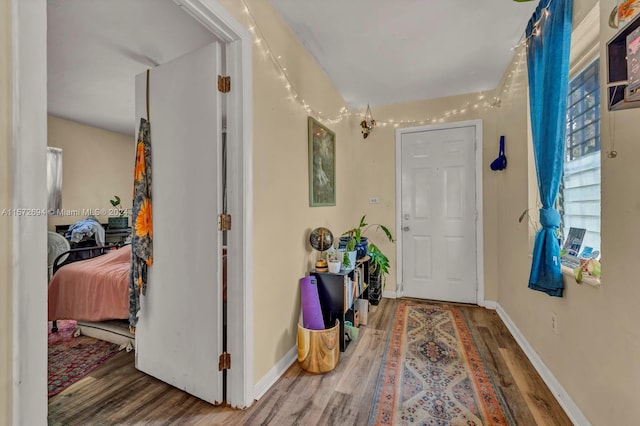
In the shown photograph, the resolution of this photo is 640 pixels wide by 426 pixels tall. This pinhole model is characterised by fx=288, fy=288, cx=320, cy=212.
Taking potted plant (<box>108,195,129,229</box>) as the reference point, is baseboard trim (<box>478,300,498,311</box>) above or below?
below

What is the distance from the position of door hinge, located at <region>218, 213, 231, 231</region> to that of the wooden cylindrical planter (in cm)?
91

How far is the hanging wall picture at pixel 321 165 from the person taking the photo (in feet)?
8.29

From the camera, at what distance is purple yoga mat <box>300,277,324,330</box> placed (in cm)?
205

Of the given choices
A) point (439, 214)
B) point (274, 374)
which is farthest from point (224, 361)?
point (439, 214)

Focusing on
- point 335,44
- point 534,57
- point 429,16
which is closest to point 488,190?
point 534,57

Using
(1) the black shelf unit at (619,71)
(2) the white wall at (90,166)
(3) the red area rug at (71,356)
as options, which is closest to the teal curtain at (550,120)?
(1) the black shelf unit at (619,71)

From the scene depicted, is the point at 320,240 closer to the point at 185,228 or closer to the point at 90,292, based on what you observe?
the point at 185,228

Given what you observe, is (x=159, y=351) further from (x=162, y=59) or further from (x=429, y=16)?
(x=429, y=16)

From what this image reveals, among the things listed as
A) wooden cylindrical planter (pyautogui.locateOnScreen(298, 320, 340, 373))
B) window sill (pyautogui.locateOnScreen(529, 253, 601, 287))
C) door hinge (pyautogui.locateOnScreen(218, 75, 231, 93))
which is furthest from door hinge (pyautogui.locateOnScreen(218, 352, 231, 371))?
window sill (pyautogui.locateOnScreen(529, 253, 601, 287))

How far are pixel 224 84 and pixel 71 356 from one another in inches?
94.4

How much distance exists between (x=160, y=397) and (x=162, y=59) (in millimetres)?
2607

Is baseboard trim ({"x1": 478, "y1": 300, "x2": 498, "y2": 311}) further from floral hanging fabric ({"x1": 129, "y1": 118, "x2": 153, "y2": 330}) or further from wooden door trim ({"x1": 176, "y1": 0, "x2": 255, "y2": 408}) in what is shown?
floral hanging fabric ({"x1": 129, "y1": 118, "x2": 153, "y2": 330})

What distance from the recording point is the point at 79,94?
10.7ft

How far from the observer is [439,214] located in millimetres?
3488
